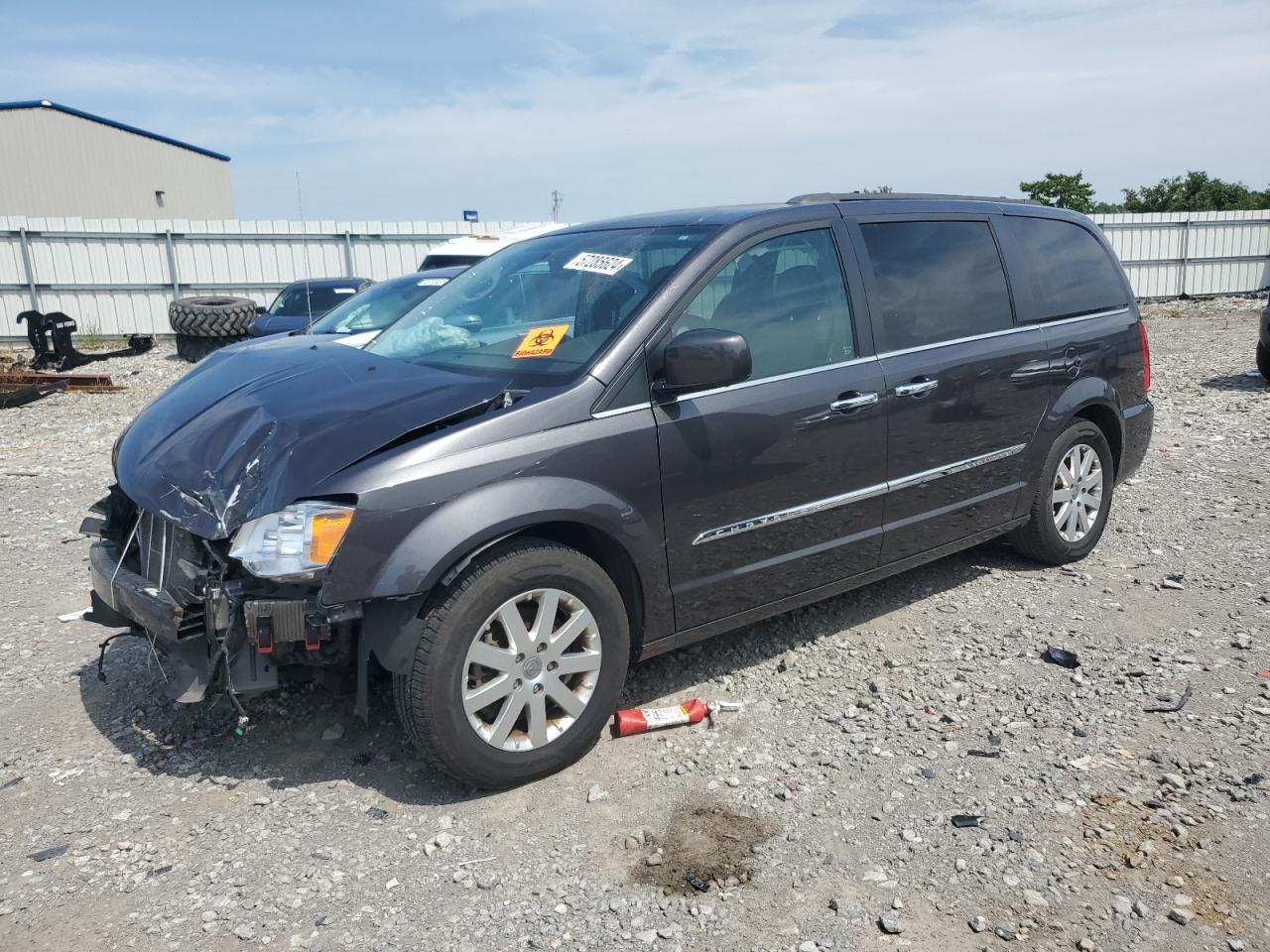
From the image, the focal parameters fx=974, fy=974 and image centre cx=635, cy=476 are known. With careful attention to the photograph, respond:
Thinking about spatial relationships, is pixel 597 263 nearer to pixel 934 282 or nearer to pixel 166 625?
pixel 934 282

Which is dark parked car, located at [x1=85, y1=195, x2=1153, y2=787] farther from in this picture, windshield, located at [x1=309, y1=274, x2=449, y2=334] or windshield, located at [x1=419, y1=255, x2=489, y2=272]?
windshield, located at [x1=419, y1=255, x2=489, y2=272]

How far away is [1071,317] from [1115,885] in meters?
3.27

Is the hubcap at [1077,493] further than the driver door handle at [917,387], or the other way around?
the hubcap at [1077,493]

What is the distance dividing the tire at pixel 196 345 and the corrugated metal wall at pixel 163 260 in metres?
4.14

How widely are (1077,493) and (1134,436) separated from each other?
2.04ft

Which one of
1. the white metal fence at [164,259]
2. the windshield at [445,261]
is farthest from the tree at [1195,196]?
the windshield at [445,261]

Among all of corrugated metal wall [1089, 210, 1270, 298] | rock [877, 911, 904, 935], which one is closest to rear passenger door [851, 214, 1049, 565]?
rock [877, 911, 904, 935]

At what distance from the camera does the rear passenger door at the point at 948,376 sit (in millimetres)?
4254

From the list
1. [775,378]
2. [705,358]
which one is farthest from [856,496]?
[705,358]

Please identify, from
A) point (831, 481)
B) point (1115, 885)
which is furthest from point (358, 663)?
point (1115, 885)

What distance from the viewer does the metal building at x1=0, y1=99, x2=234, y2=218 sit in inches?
1100

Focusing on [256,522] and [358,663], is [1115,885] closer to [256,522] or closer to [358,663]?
[358,663]

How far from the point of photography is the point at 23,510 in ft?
22.7

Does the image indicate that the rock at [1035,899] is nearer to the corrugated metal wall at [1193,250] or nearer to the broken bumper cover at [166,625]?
the broken bumper cover at [166,625]
